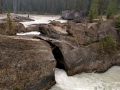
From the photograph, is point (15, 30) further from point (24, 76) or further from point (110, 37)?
point (110, 37)

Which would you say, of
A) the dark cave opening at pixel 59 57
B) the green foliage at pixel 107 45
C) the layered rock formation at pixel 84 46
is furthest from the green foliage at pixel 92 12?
the dark cave opening at pixel 59 57

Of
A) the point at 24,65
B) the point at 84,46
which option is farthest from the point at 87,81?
the point at 24,65

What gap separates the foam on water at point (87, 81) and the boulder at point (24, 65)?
7.44 ft

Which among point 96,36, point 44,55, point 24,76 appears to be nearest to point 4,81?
point 24,76

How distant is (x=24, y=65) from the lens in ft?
59.9

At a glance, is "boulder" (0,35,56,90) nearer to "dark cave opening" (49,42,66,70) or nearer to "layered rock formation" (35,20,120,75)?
"dark cave opening" (49,42,66,70)

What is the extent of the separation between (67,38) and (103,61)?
7219mm

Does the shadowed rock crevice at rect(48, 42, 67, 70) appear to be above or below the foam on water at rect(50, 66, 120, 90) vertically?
above

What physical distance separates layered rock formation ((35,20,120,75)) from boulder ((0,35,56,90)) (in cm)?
409

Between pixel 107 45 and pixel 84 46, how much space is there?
4.93 m

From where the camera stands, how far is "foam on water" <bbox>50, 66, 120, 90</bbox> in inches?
856

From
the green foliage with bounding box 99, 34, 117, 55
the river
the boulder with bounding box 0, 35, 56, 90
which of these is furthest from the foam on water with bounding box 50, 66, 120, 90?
the green foliage with bounding box 99, 34, 117, 55

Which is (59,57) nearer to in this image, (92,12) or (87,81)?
(87,81)

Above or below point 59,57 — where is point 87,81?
below
